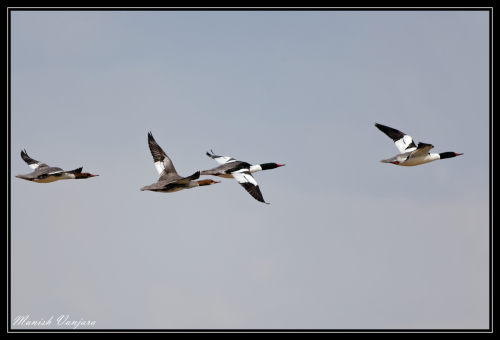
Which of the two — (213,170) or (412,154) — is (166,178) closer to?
(213,170)

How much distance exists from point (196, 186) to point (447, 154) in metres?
11.6

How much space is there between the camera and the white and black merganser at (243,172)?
23.2 m

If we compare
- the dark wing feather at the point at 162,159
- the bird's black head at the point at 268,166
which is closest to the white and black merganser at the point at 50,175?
the dark wing feather at the point at 162,159

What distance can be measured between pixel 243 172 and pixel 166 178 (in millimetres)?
3483

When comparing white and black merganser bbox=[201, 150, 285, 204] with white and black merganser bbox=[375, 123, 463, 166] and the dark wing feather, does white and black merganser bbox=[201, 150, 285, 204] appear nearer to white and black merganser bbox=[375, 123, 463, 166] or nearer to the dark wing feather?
the dark wing feather

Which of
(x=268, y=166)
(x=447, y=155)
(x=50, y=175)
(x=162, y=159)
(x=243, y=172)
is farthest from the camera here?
(x=268, y=166)

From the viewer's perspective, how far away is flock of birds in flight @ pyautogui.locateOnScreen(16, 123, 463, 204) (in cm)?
2291

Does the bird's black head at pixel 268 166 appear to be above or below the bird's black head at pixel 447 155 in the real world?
below

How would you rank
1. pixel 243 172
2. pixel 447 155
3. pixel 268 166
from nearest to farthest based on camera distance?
pixel 243 172 < pixel 447 155 < pixel 268 166

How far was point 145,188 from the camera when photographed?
74.5ft

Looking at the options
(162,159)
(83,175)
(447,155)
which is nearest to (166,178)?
(162,159)

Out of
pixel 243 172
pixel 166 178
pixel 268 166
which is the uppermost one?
pixel 166 178

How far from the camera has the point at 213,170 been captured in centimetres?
2502

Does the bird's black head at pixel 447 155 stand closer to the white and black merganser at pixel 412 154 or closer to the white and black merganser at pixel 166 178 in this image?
the white and black merganser at pixel 412 154
